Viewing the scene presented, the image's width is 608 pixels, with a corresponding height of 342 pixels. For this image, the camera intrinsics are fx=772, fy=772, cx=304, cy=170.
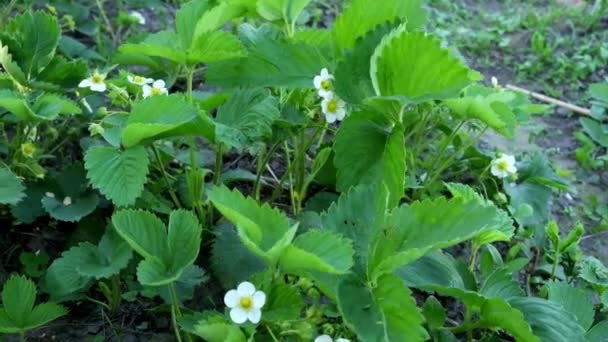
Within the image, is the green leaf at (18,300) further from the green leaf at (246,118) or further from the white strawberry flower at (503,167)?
the white strawberry flower at (503,167)

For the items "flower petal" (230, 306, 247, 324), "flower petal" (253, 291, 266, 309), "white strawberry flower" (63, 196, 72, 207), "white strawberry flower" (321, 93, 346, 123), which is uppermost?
"white strawberry flower" (321, 93, 346, 123)

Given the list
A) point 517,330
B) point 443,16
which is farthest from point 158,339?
point 443,16

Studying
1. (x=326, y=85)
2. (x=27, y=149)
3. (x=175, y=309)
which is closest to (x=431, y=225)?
(x=326, y=85)

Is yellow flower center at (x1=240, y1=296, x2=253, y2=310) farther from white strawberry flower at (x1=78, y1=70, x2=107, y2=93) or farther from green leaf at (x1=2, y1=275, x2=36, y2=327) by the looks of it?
white strawberry flower at (x1=78, y1=70, x2=107, y2=93)

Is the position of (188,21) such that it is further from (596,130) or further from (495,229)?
(596,130)

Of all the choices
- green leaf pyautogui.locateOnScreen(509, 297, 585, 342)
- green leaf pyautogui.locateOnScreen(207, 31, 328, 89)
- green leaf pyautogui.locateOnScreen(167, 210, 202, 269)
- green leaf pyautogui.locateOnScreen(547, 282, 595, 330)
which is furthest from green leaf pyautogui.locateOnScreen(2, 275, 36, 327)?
green leaf pyautogui.locateOnScreen(547, 282, 595, 330)
